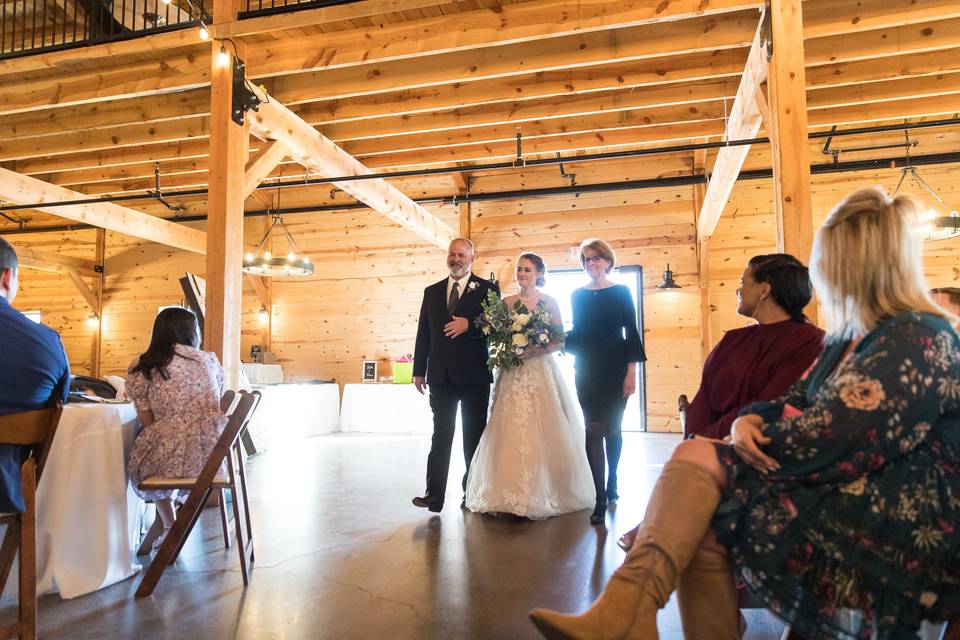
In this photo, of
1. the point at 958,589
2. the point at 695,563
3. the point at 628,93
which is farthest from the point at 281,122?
the point at 958,589

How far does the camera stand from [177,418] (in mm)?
2816

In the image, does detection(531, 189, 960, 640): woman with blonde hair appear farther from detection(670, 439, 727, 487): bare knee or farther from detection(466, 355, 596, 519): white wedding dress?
detection(466, 355, 596, 519): white wedding dress

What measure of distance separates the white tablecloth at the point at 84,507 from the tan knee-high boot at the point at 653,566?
→ 6.79 feet

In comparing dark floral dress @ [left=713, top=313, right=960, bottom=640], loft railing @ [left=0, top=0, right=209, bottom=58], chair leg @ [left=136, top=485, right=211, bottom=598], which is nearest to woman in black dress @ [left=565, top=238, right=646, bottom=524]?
chair leg @ [left=136, top=485, right=211, bottom=598]

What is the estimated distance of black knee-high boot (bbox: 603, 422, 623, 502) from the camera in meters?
3.72

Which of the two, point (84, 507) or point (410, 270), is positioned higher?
point (410, 270)

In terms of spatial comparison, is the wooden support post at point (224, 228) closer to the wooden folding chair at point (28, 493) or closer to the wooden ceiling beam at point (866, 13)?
the wooden folding chair at point (28, 493)

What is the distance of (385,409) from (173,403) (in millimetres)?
6698

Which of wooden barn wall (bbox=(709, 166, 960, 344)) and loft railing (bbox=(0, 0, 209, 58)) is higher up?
loft railing (bbox=(0, 0, 209, 58))

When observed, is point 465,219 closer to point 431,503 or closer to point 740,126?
point 740,126

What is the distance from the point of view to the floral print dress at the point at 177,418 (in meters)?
2.71

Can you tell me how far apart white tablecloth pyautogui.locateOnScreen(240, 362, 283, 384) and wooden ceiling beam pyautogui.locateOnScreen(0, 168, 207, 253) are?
2.11 metres

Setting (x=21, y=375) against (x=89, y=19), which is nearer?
(x=21, y=375)

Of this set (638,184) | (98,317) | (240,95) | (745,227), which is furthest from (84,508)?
(98,317)
